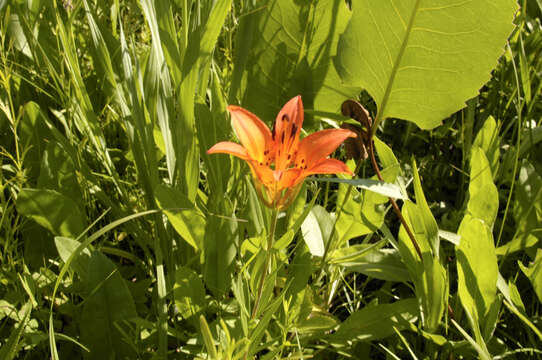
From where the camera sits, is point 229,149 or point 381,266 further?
point 381,266

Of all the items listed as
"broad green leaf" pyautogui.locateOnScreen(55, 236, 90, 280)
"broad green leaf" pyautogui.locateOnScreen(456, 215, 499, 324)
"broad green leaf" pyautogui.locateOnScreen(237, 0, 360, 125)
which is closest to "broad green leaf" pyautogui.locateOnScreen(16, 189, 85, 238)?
"broad green leaf" pyautogui.locateOnScreen(55, 236, 90, 280)

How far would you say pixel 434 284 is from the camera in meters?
1.14

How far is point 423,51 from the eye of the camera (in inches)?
48.7

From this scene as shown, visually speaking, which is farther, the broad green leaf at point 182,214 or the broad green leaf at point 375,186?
the broad green leaf at point 182,214

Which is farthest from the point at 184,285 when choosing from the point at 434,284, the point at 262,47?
the point at 262,47

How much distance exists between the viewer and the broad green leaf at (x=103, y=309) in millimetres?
1195

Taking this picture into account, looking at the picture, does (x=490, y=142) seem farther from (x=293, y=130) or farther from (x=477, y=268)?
(x=293, y=130)

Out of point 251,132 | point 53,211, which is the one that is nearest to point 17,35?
point 53,211

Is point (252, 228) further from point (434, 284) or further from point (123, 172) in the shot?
point (123, 172)

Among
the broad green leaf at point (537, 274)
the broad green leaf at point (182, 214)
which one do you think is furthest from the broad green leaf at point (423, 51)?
the broad green leaf at point (182, 214)

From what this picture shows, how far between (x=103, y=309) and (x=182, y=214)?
10.9 inches

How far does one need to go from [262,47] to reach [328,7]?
0.21 meters

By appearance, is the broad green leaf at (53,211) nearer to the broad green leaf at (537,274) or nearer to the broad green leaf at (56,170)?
the broad green leaf at (56,170)

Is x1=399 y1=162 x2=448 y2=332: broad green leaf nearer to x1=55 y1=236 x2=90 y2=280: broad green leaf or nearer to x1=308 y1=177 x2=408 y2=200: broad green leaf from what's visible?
x1=308 y1=177 x2=408 y2=200: broad green leaf
